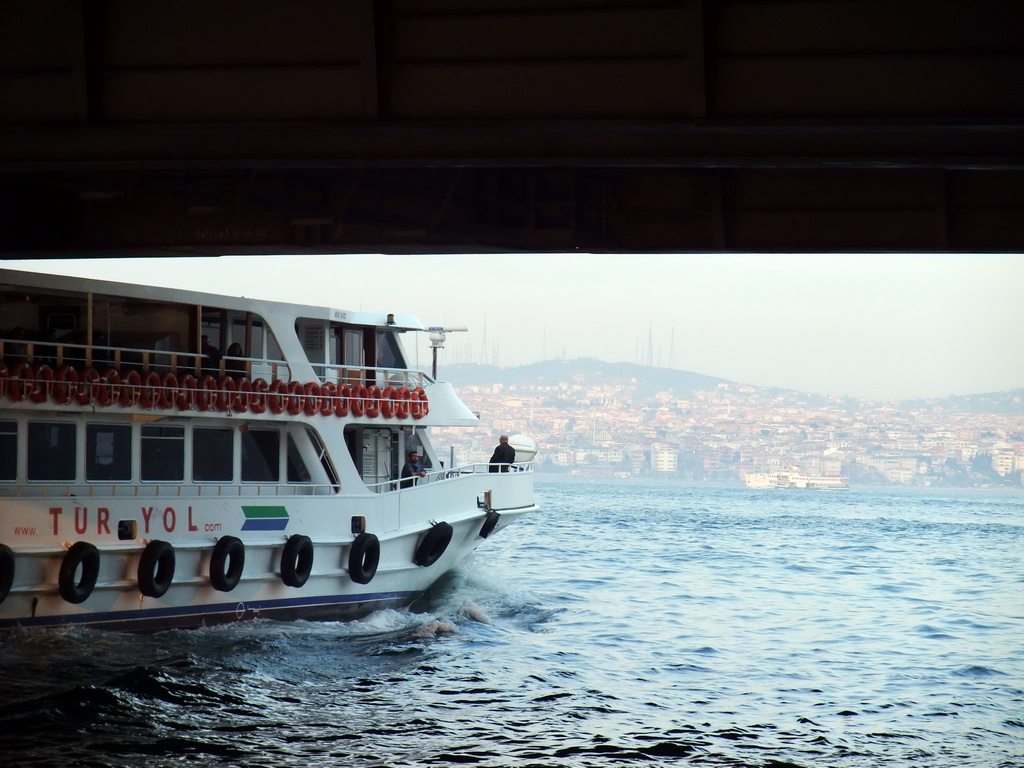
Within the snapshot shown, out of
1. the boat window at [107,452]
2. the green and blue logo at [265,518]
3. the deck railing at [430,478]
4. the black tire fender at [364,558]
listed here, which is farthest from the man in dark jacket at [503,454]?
the boat window at [107,452]

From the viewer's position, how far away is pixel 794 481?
168875 millimetres

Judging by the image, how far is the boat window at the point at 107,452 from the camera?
16938 mm

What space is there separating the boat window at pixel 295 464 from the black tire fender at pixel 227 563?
2190 millimetres

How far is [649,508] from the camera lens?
86.2 meters

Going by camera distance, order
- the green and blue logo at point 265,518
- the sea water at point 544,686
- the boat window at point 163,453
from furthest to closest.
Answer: the green and blue logo at point 265,518
the boat window at point 163,453
the sea water at point 544,686

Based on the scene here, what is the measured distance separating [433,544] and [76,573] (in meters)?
7.13

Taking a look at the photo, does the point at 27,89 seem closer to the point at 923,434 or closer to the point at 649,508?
the point at 649,508

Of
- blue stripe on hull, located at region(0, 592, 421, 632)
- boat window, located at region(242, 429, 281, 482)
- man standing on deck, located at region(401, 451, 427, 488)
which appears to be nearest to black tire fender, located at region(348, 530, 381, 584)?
blue stripe on hull, located at region(0, 592, 421, 632)

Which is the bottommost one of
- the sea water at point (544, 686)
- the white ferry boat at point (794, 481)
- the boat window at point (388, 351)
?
the white ferry boat at point (794, 481)

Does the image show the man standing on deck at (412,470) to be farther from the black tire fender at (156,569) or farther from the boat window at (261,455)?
the black tire fender at (156,569)

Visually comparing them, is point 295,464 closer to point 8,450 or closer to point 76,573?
point 76,573

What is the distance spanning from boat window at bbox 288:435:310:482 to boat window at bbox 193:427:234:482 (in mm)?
1205

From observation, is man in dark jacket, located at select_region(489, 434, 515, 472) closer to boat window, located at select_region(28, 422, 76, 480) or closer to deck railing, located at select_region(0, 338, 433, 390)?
deck railing, located at select_region(0, 338, 433, 390)

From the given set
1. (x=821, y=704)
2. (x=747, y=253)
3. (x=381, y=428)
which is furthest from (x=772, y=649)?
(x=747, y=253)
